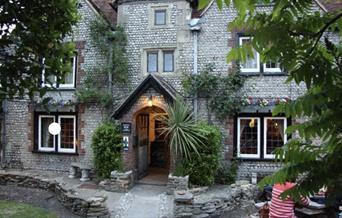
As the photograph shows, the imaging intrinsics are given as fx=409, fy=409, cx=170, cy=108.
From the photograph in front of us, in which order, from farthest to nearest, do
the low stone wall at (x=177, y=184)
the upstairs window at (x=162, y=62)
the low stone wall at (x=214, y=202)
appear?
the upstairs window at (x=162, y=62) → the low stone wall at (x=177, y=184) → the low stone wall at (x=214, y=202)

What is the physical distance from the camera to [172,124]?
1408 centimetres

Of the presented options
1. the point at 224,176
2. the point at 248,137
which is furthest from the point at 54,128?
the point at 248,137

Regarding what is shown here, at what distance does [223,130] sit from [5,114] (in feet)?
32.2

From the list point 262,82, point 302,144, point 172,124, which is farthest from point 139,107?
point 302,144

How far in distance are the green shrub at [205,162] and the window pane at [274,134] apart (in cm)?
231

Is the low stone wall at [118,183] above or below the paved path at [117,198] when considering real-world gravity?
above

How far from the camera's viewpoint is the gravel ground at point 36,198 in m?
12.8

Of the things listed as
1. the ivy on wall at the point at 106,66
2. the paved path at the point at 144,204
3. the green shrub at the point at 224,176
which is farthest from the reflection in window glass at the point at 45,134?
the green shrub at the point at 224,176

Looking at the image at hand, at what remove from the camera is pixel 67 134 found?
58.0ft

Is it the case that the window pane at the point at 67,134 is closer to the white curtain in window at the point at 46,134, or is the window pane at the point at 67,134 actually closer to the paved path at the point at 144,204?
the white curtain in window at the point at 46,134

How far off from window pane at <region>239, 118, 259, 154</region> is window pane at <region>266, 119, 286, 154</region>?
447 mm

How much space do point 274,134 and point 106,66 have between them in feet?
23.6

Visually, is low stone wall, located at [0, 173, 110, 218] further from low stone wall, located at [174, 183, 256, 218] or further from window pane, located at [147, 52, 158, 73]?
window pane, located at [147, 52, 158, 73]

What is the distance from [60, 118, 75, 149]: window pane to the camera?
17625 millimetres
